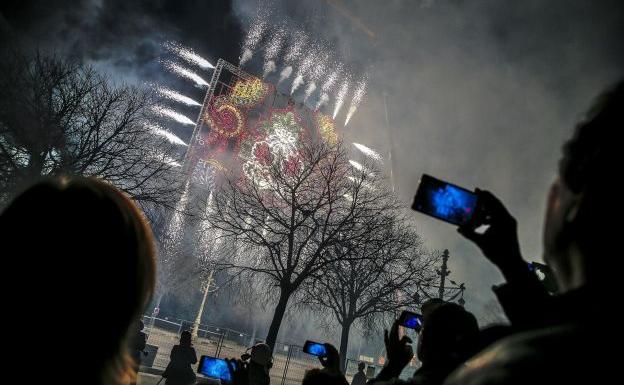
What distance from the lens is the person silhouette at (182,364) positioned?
934 cm

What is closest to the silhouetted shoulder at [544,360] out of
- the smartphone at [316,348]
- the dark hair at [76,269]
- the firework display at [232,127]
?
the dark hair at [76,269]

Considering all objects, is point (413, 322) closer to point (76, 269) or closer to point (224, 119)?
point (76, 269)

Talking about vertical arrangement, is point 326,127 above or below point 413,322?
above

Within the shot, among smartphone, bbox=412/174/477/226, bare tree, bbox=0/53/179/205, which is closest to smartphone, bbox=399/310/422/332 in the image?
smartphone, bbox=412/174/477/226

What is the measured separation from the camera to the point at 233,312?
4578 centimetres

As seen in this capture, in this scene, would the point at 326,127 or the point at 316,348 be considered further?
the point at 326,127

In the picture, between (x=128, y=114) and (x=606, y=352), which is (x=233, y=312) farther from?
(x=606, y=352)

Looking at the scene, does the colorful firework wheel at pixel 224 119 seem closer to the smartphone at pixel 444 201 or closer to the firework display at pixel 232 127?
the firework display at pixel 232 127

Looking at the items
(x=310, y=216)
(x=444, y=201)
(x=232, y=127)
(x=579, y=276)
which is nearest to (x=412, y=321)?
(x=444, y=201)

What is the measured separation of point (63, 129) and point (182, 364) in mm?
12209

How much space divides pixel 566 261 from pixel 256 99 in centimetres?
6211

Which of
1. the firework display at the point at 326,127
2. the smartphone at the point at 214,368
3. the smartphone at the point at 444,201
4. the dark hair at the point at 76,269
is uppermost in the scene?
the firework display at the point at 326,127

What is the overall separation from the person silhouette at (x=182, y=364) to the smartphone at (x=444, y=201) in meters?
9.24

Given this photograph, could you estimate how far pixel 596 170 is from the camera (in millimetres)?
934
